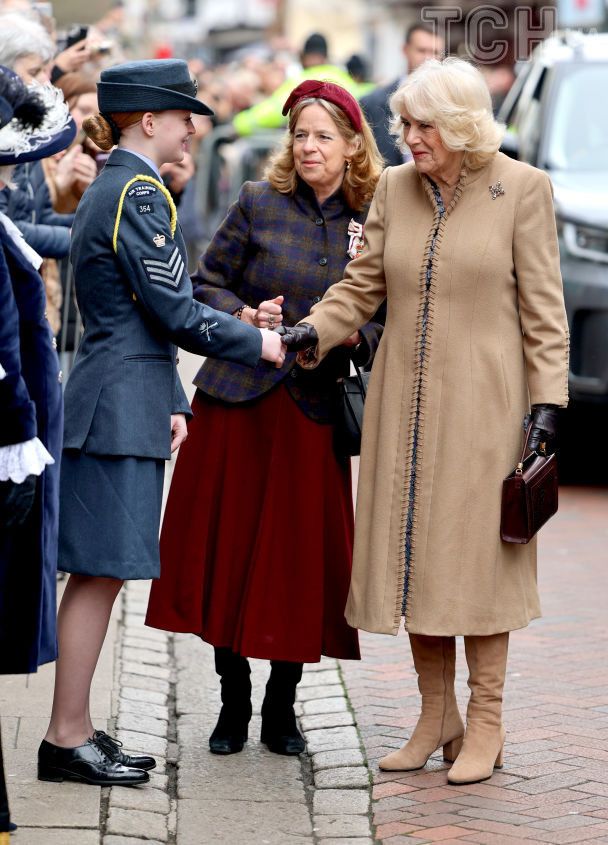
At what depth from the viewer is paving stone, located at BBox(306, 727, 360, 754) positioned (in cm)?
514

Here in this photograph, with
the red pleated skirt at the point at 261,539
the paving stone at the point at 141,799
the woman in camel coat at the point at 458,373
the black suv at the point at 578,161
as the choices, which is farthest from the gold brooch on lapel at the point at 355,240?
the black suv at the point at 578,161

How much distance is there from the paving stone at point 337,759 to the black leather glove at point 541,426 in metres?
1.12

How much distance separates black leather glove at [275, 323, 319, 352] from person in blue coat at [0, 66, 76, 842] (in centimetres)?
81

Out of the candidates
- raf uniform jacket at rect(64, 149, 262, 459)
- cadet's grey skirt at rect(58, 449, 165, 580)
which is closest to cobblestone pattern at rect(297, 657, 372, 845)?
cadet's grey skirt at rect(58, 449, 165, 580)

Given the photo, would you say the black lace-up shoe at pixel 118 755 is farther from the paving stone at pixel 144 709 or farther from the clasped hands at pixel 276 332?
the clasped hands at pixel 276 332

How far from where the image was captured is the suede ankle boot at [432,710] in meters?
4.91

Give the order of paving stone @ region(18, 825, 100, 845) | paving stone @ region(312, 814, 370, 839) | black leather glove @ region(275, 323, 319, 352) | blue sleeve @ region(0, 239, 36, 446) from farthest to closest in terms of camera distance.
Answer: black leather glove @ region(275, 323, 319, 352)
paving stone @ region(312, 814, 370, 839)
paving stone @ region(18, 825, 100, 845)
blue sleeve @ region(0, 239, 36, 446)

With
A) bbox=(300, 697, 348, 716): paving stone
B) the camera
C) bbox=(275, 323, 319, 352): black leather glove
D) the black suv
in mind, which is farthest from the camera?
the black suv

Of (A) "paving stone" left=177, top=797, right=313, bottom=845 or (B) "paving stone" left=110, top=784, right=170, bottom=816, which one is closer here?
(A) "paving stone" left=177, top=797, right=313, bottom=845

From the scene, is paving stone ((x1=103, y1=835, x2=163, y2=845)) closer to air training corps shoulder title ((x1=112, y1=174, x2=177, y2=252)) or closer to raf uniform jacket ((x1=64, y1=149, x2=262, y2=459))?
raf uniform jacket ((x1=64, y1=149, x2=262, y2=459))

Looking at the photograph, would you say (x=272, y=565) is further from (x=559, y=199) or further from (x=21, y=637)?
→ (x=559, y=199)

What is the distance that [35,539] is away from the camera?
408cm

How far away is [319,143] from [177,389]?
0.89 metres

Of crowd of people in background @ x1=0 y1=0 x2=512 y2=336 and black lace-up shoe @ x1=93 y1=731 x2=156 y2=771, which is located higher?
crowd of people in background @ x1=0 y1=0 x2=512 y2=336
